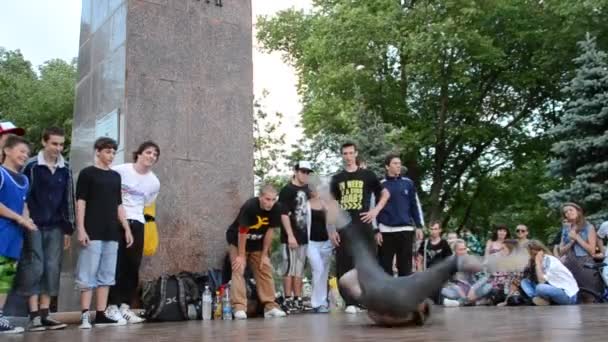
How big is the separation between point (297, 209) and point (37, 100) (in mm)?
27532

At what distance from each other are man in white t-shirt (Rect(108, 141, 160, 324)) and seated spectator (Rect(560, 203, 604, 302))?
6.73 metres

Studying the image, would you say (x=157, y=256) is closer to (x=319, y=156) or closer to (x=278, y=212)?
(x=278, y=212)

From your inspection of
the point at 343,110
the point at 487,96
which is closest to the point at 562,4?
the point at 487,96

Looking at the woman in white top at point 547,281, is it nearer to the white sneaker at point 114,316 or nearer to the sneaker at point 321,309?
the sneaker at point 321,309

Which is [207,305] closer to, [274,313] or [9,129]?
[274,313]

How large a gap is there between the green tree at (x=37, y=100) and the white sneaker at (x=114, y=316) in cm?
2475

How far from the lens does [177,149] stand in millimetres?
9117

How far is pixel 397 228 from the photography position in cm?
863

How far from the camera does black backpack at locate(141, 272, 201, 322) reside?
25.6 feet

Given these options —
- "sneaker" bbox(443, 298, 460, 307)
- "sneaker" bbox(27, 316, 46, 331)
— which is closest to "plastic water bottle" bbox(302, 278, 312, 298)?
"sneaker" bbox(443, 298, 460, 307)

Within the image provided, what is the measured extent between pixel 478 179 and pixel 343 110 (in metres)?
6.72

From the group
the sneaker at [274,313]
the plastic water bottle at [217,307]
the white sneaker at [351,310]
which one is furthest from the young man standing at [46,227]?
the white sneaker at [351,310]

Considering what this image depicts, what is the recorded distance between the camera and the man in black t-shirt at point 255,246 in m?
8.20

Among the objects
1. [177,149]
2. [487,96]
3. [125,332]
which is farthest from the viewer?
[487,96]
